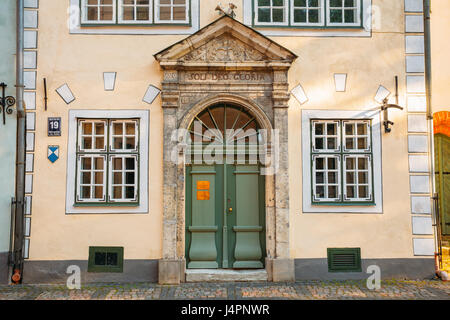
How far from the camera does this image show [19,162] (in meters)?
7.17

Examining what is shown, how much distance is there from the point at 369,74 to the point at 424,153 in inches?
69.1

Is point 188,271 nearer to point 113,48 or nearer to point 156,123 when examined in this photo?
point 156,123

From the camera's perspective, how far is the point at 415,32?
7.52 m

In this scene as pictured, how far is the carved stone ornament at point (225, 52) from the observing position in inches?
289

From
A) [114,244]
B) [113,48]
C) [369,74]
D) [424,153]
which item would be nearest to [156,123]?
[113,48]

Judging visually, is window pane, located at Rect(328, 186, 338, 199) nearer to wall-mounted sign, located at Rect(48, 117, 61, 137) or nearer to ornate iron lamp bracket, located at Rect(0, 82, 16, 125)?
wall-mounted sign, located at Rect(48, 117, 61, 137)

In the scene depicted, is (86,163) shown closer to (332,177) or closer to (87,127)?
(87,127)

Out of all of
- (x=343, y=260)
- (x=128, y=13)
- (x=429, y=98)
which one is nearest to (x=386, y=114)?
(x=429, y=98)

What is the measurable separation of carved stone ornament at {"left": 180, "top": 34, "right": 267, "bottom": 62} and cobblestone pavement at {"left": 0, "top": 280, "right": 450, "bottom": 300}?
13.1ft

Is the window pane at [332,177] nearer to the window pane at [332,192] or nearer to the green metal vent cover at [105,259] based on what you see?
the window pane at [332,192]

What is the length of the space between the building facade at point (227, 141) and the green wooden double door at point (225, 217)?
1.0 inches

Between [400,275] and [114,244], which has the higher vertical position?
[114,244]

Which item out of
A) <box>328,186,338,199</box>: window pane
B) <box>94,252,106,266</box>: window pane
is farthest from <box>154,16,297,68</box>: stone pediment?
<box>94,252,106,266</box>: window pane

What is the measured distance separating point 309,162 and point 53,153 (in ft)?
15.0
